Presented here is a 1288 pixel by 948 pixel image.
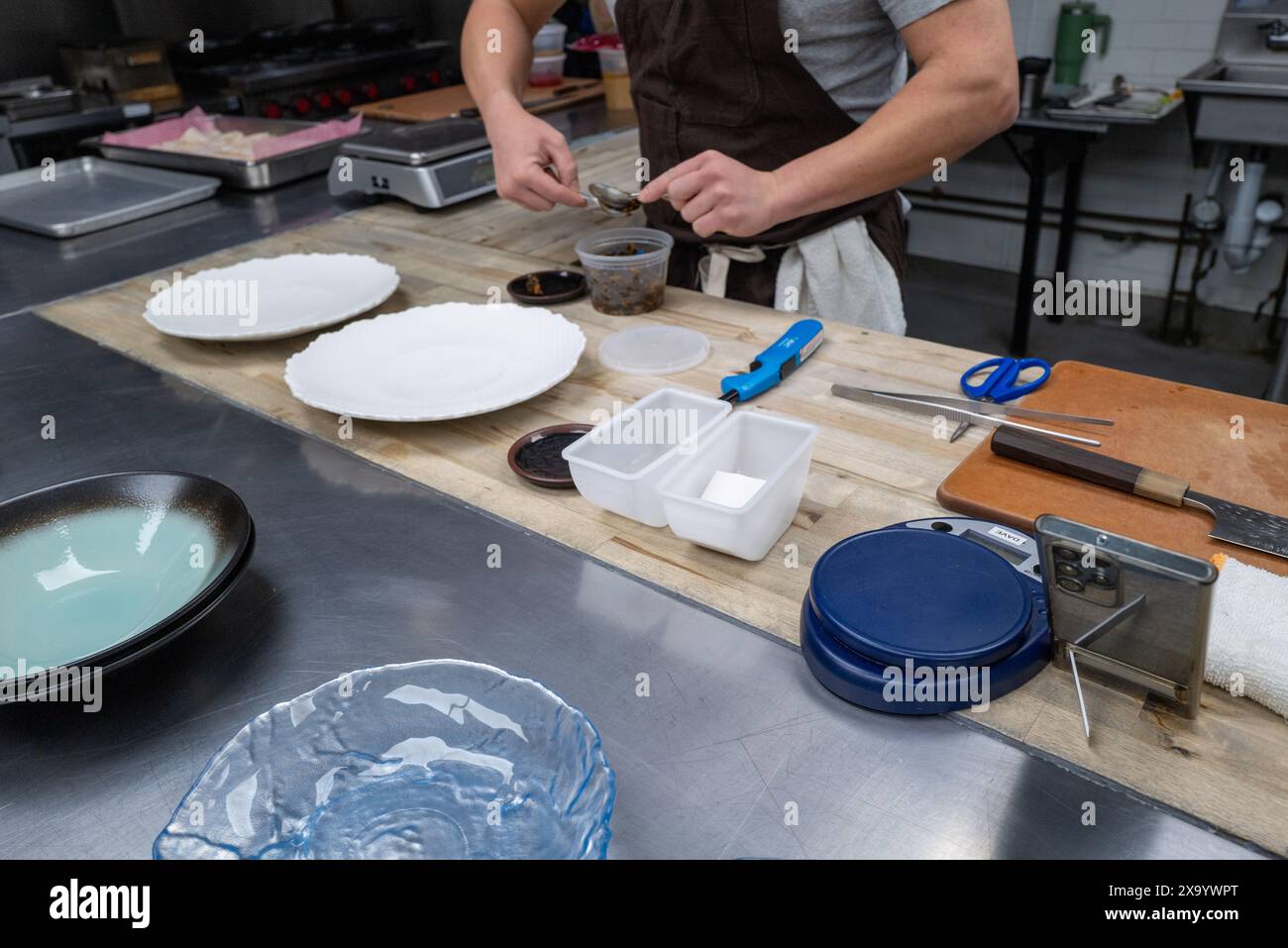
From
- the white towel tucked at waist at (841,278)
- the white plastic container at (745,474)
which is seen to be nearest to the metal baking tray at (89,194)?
the white towel tucked at waist at (841,278)

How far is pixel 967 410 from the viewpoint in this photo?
3.30ft

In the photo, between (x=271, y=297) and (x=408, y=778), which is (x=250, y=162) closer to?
(x=271, y=297)

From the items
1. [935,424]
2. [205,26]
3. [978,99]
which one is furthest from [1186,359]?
[205,26]

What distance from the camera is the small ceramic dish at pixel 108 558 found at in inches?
30.6

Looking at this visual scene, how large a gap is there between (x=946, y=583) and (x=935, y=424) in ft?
1.15

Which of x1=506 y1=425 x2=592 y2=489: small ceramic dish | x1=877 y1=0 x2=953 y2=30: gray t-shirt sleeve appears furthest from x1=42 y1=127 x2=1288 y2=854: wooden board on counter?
x1=877 y1=0 x2=953 y2=30: gray t-shirt sleeve

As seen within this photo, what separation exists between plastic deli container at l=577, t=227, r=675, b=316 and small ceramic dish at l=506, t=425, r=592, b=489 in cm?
37

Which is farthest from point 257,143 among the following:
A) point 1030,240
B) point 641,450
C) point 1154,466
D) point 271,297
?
point 1030,240

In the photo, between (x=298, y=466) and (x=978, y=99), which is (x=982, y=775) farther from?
(x=978, y=99)

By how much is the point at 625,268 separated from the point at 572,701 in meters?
0.79

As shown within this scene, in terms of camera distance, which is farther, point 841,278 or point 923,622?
point 841,278

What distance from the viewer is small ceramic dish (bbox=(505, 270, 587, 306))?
1.42 meters
